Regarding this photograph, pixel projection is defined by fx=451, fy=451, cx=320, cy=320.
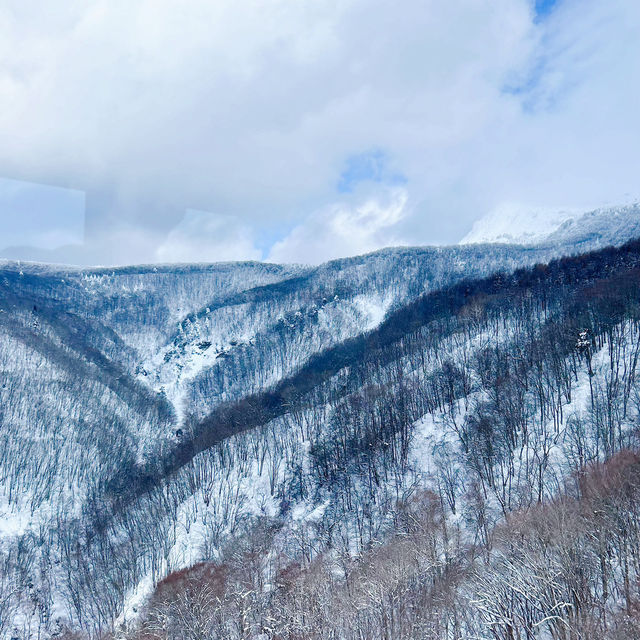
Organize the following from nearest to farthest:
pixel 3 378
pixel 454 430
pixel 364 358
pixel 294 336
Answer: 1. pixel 454 430
2. pixel 364 358
3. pixel 3 378
4. pixel 294 336

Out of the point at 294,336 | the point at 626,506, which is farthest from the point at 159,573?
the point at 294,336

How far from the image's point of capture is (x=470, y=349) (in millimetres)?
92125

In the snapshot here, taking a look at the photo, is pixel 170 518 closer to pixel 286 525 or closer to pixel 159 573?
pixel 159 573

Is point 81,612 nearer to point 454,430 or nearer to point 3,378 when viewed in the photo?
point 454,430

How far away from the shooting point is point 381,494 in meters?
63.5

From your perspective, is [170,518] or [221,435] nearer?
[170,518]

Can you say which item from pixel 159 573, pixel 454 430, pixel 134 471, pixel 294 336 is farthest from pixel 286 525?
pixel 294 336

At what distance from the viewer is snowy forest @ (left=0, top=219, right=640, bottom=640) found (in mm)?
25000

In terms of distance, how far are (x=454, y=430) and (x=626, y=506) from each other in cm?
4266

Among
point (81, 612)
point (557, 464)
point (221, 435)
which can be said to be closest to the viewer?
point (557, 464)

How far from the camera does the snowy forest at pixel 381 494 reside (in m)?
25.0

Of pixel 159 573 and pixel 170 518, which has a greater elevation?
→ pixel 170 518

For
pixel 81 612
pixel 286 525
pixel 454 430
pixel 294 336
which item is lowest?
pixel 81 612

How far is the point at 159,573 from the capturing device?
6278 cm
